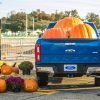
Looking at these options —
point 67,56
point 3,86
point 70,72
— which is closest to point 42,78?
point 70,72

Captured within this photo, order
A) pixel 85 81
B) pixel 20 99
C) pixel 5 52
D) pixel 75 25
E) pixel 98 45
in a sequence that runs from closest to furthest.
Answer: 1. pixel 20 99
2. pixel 98 45
3. pixel 75 25
4. pixel 85 81
5. pixel 5 52

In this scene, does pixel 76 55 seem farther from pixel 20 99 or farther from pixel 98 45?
pixel 20 99

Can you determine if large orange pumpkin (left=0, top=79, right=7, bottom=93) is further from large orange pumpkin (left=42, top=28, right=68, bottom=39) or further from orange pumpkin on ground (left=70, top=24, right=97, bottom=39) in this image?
orange pumpkin on ground (left=70, top=24, right=97, bottom=39)

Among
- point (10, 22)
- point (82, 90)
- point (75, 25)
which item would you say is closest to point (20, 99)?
point (82, 90)

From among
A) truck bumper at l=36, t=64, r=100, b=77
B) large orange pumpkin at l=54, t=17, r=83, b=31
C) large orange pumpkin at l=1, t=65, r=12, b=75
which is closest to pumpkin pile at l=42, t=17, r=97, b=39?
large orange pumpkin at l=54, t=17, r=83, b=31

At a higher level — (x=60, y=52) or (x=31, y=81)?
(x=60, y=52)

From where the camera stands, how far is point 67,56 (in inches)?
484

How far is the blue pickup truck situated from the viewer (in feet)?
40.1

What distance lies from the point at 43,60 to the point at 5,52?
1670 cm

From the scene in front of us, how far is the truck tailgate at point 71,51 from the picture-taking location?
12211mm

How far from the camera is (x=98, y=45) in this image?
1215cm

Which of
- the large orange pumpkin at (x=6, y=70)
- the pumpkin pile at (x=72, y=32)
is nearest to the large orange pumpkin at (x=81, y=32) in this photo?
the pumpkin pile at (x=72, y=32)

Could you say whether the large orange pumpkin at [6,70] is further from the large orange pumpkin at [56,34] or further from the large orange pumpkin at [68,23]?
the large orange pumpkin at [56,34]

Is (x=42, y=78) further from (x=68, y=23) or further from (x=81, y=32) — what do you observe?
(x=68, y=23)
